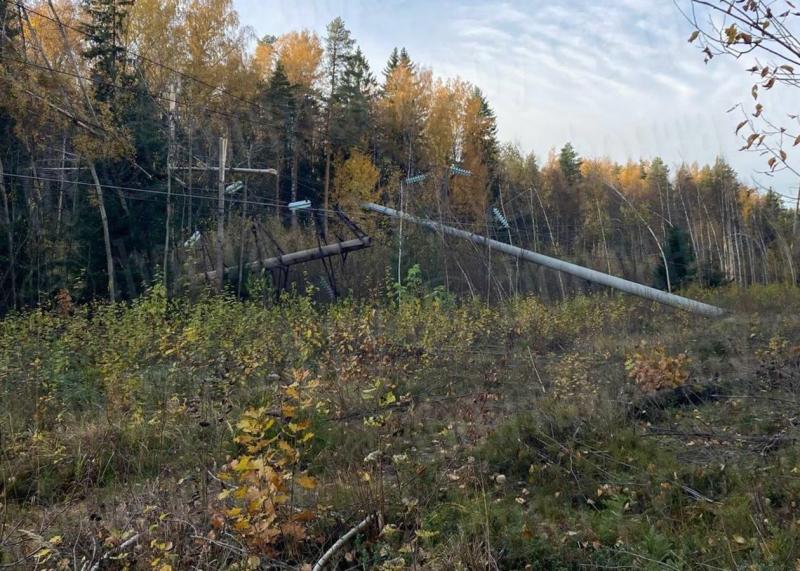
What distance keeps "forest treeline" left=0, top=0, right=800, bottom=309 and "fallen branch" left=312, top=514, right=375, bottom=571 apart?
206 inches

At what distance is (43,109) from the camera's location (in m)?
18.1

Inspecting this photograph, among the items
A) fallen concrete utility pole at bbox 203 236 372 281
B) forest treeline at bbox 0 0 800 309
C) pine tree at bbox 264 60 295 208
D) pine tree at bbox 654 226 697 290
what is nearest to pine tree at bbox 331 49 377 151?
forest treeline at bbox 0 0 800 309

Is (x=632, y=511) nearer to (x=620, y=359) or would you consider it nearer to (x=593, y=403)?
(x=593, y=403)

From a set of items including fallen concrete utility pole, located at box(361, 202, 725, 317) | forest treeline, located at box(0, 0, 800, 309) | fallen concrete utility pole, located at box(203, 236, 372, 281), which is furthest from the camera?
fallen concrete utility pole, located at box(203, 236, 372, 281)

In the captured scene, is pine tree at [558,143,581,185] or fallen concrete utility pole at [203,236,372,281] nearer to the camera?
fallen concrete utility pole at [203,236,372,281]

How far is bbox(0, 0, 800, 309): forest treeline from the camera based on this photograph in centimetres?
1692

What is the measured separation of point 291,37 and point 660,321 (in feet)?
85.8

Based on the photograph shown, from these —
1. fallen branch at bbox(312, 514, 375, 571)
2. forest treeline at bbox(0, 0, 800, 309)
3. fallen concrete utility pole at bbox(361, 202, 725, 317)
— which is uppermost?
forest treeline at bbox(0, 0, 800, 309)

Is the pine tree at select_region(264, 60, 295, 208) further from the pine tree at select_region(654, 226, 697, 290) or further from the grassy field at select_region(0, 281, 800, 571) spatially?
the grassy field at select_region(0, 281, 800, 571)

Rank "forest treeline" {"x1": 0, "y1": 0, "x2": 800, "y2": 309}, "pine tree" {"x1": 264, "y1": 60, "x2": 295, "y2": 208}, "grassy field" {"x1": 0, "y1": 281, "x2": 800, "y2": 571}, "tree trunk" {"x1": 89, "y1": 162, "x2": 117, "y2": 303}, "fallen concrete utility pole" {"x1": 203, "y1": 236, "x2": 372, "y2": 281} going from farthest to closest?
1. "pine tree" {"x1": 264, "y1": 60, "x2": 295, "y2": 208}
2. "tree trunk" {"x1": 89, "y1": 162, "x2": 117, "y2": 303}
3. "fallen concrete utility pole" {"x1": 203, "y1": 236, "x2": 372, "y2": 281}
4. "forest treeline" {"x1": 0, "y1": 0, "x2": 800, "y2": 309}
5. "grassy field" {"x1": 0, "y1": 281, "x2": 800, "y2": 571}

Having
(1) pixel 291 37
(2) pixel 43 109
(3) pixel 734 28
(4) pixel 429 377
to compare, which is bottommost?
(4) pixel 429 377

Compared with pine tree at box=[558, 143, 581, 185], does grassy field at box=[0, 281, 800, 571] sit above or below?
below

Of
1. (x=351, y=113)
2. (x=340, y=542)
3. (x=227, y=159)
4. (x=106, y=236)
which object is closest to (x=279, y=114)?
(x=351, y=113)

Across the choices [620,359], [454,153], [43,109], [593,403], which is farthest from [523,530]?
[454,153]
